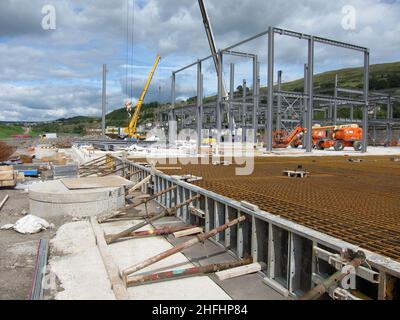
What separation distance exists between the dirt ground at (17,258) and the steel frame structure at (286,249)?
2912mm

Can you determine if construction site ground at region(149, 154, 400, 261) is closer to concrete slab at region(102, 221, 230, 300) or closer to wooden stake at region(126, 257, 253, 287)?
wooden stake at region(126, 257, 253, 287)

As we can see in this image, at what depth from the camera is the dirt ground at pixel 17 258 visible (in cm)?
448

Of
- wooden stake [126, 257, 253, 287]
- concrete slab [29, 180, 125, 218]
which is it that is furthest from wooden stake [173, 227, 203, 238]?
concrete slab [29, 180, 125, 218]

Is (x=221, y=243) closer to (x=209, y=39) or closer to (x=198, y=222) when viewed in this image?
(x=198, y=222)

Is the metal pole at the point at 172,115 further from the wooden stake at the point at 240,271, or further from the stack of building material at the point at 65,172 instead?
the wooden stake at the point at 240,271

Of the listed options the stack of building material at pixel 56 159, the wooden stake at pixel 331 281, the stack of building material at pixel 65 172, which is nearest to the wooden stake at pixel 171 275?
the wooden stake at pixel 331 281

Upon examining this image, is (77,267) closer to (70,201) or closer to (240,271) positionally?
(240,271)

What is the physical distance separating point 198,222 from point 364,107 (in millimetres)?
25280

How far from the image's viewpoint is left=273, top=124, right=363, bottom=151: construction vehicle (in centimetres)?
2867

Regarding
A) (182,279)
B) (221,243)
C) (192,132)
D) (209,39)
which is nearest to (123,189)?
(221,243)

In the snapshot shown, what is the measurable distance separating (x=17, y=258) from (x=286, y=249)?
413cm

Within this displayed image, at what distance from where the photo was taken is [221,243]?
6102 mm

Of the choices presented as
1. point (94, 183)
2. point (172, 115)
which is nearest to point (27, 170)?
point (94, 183)

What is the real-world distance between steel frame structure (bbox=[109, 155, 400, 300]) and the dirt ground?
115 inches
